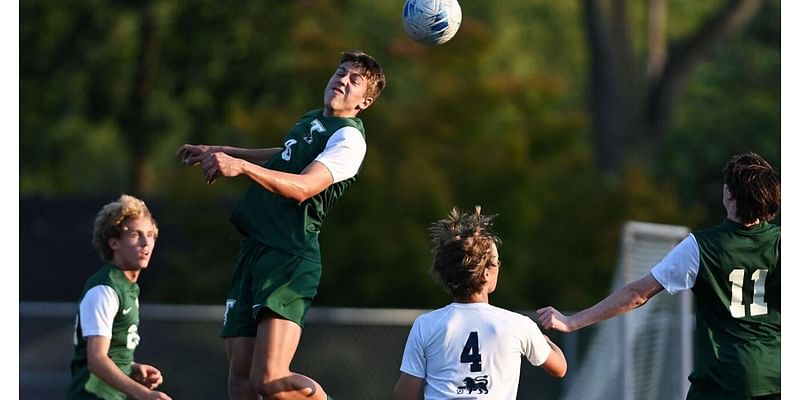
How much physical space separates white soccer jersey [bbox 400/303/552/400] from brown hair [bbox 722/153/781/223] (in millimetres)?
1205

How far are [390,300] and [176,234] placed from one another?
16.7ft

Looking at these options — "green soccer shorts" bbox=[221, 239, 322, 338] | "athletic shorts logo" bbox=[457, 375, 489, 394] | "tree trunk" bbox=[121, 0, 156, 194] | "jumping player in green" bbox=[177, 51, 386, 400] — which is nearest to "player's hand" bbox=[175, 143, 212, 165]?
"jumping player in green" bbox=[177, 51, 386, 400]

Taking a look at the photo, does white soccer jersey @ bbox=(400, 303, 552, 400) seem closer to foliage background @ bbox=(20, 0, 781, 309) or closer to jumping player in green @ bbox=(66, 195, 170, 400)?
jumping player in green @ bbox=(66, 195, 170, 400)

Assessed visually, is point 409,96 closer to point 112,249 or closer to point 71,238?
point 71,238

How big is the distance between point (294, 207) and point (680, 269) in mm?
1967

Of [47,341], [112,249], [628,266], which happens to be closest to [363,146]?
[112,249]

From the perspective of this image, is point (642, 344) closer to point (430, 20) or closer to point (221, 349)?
point (221, 349)

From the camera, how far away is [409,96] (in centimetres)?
2466

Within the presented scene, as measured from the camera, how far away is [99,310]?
605 cm

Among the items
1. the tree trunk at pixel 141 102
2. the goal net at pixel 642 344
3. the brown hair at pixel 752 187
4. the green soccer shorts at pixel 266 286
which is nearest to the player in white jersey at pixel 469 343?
the green soccer shorts at pixel 266 286

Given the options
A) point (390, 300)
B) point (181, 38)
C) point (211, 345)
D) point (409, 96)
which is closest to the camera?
point (211, 345)
